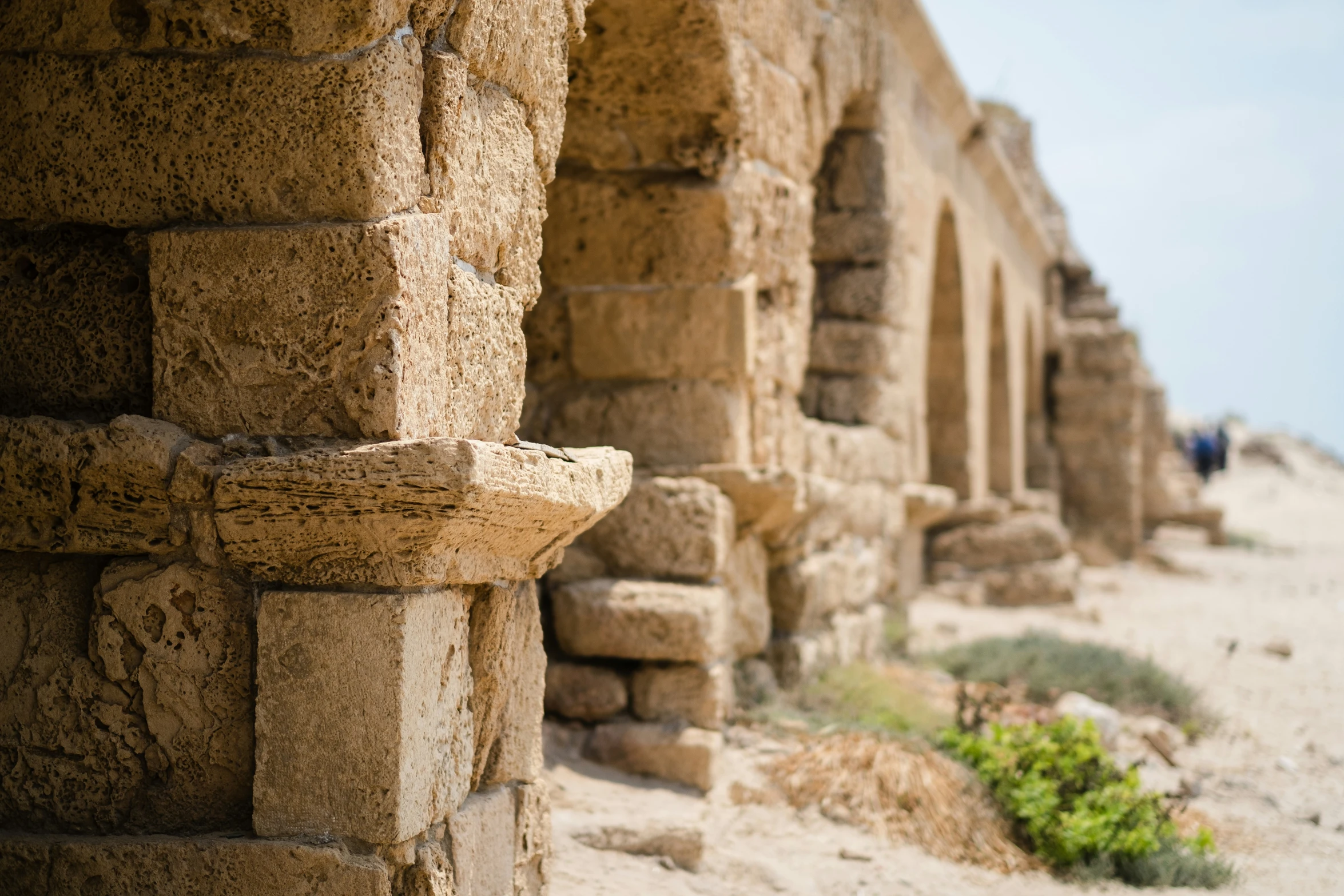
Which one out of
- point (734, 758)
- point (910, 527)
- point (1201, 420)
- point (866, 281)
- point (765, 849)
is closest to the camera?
point (765, 849)

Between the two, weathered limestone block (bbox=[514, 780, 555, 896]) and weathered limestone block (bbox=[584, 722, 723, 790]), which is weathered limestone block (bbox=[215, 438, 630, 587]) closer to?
weathered limestone block (bbox=[514, 780, 555, 896])

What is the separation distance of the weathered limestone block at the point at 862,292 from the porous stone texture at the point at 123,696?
5529 millimetres

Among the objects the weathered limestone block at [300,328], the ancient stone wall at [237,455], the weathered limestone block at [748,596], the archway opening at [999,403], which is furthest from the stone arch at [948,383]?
the weathered limestone block at [300,328]

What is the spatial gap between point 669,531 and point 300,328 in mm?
2385

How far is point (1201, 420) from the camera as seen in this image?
41969 millimetres

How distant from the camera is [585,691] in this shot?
15.0ft

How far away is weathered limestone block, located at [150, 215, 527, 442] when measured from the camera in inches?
91.5

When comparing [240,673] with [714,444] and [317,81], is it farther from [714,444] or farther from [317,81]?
[714,444]

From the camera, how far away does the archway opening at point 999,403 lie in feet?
44.8

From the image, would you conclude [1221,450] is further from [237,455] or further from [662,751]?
[237,455]

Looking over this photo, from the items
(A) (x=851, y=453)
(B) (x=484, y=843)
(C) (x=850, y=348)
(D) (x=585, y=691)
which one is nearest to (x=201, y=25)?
(B) (x=484, y=843)

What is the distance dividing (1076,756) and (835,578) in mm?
1669

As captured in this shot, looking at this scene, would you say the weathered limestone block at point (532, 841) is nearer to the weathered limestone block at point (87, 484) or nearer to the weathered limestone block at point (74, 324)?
the weathered limestone block at point (87, 484)

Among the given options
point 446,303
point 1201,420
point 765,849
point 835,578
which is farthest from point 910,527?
point 1201,420
